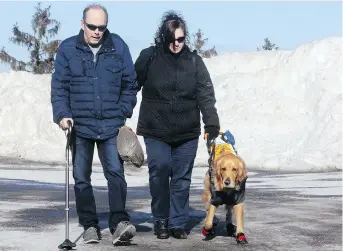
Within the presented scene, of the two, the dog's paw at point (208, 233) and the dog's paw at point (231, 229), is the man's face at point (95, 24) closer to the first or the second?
the dog's paw at point (208, 233)

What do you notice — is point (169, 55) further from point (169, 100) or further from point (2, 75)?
point (2, 75)

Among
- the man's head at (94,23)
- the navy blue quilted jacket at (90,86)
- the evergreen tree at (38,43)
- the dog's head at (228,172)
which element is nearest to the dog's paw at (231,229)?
the dog's head at (228,172)

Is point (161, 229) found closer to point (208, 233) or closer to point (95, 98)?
point (208, 233)

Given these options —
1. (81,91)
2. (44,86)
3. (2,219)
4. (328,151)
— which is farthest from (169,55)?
(44,86)

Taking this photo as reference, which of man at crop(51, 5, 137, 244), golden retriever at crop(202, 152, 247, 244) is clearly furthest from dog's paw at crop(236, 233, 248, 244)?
man at crop(51, 5, 137, 244)

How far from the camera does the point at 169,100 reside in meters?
8.35

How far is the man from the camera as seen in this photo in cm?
793

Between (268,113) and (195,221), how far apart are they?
22.3 meters

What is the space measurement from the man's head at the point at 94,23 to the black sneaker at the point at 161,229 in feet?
6.06

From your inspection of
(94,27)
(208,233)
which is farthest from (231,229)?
(94,27)

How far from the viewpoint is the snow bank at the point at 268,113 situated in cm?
2705

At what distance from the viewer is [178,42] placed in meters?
8.28

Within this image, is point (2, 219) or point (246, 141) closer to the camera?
point (2, 219)

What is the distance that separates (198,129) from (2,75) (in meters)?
30.1
